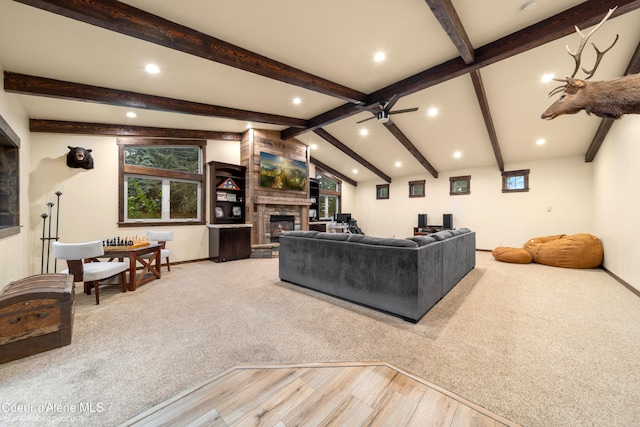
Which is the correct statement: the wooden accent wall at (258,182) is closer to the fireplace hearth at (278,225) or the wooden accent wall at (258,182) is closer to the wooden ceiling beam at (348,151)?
the fireplace hearth at (278,225)

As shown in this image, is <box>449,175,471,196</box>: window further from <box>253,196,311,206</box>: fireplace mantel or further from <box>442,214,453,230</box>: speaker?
<box>253,196,311,206</box>: fireplace mantel

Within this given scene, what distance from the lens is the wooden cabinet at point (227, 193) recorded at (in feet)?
19.5

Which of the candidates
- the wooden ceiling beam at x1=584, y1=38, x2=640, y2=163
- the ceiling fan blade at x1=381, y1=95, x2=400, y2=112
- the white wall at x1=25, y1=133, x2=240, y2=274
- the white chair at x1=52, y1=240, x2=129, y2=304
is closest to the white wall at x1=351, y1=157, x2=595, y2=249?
the wooden ceiling beam at x1=584, y1=38, x2=640, y2=163

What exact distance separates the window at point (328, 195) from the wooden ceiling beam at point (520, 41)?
5536 millimetres

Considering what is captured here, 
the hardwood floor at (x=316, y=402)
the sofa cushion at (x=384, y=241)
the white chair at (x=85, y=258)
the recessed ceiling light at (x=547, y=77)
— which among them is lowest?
the hardwood floor at (x=316, y=402)

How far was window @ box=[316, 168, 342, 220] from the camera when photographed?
33.2ft

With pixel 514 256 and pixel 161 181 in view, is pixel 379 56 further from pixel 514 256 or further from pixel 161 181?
pixel 514 256

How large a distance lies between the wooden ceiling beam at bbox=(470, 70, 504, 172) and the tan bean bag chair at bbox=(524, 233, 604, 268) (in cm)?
252

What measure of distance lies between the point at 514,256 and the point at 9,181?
8.95 m

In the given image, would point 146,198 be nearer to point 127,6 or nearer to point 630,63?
point 127,6

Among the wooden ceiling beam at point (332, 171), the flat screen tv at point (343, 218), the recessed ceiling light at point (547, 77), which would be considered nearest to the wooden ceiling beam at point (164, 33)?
the recessed ceiling light at point (547, 77)

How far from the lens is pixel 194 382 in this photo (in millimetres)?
1661

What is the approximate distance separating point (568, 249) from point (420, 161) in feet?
13.5

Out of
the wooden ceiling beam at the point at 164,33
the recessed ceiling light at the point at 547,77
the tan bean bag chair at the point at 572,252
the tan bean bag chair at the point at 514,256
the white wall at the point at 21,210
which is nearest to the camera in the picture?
the wooden ceiling beam at the point at 164,33
